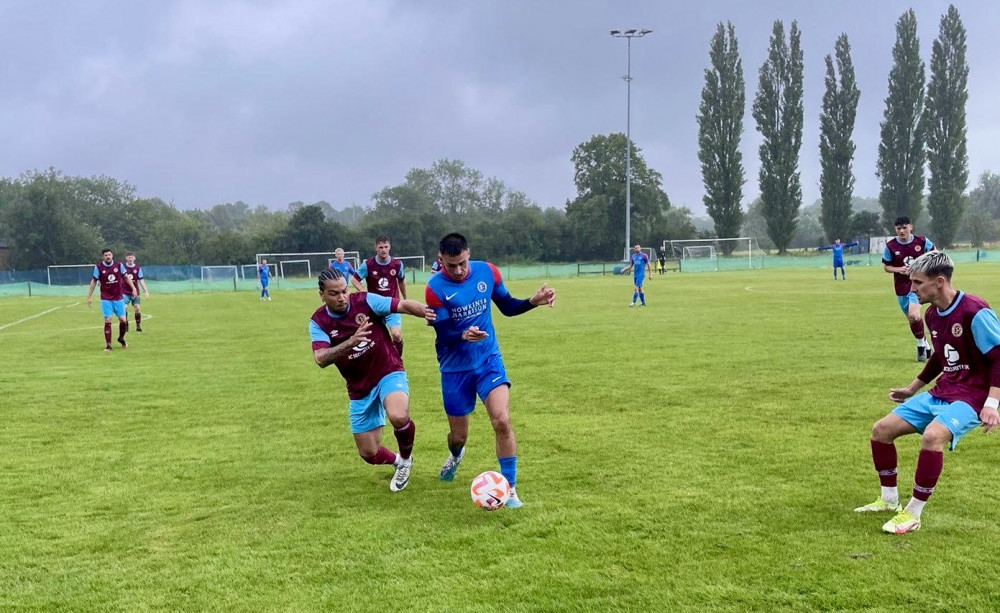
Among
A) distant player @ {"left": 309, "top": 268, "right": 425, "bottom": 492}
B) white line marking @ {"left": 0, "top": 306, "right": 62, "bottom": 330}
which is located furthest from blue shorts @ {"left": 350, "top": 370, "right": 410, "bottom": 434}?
white line marking @ {"left": 0, "top": 306, "right": 62, "bottom": 330}

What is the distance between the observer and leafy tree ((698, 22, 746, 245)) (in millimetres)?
77812

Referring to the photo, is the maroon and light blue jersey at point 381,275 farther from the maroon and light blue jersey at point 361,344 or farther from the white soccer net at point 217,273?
the white soccer net at point 217,273

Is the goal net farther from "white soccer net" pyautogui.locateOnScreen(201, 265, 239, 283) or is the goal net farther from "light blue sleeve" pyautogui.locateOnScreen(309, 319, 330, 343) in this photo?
"light blue sleeve" pyautogui.locateOnScreen(309, 319, 330, 343)

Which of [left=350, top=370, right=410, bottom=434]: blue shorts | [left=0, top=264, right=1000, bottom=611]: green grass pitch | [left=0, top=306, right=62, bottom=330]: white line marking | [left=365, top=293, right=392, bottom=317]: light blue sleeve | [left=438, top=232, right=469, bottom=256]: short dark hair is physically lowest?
[left=0, top=264, right=1000, bottom=611]: green grass pitch

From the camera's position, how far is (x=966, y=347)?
16.4ft

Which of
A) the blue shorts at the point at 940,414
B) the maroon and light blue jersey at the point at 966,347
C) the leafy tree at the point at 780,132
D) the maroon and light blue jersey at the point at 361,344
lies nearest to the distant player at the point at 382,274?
the maroon and light blue jersey at the point at 361,344

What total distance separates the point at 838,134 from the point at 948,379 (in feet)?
272

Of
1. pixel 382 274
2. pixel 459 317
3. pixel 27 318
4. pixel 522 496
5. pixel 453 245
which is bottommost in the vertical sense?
pixel 522 496

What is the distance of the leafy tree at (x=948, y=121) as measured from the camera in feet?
251

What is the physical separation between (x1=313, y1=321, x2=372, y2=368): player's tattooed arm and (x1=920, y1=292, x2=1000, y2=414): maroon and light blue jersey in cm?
432

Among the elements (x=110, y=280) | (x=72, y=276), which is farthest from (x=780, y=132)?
(x=110, y=280)

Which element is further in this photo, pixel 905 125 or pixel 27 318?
pixel 905 125

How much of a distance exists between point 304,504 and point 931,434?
4.76 metres

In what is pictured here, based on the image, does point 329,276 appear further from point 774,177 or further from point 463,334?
point 774,177
